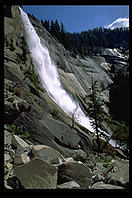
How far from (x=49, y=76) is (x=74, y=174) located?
23381mm

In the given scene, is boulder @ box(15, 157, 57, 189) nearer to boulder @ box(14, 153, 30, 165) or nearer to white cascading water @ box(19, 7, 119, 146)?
boulder @ box(14, 153, 30, 165)

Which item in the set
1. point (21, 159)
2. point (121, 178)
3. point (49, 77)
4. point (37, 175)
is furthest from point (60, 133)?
point (49, 77)

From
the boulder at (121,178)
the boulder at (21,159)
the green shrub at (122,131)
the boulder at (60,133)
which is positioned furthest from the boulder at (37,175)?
the boulder at (60,133)

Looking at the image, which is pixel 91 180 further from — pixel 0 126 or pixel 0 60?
pixel 0 60

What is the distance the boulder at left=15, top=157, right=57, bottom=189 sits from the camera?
3629 mm

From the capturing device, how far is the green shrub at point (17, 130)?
7.65 meters

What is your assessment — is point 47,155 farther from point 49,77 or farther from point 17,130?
point 49,77

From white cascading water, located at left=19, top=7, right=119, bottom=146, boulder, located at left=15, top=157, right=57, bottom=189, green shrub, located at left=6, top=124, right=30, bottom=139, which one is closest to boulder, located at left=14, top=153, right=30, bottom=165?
boulder, located at left=15, top=157, right=57, bottom=189

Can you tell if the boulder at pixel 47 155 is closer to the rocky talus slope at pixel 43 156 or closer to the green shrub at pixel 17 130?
the rocky talus slope at pixel 43 156

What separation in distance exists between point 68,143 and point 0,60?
774 cm

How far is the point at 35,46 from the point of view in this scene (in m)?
27.3

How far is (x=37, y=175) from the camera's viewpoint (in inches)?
147
